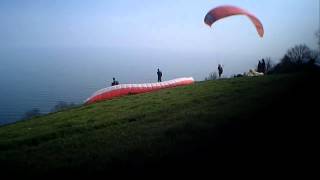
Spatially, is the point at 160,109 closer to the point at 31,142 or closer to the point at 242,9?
the point at 31,142

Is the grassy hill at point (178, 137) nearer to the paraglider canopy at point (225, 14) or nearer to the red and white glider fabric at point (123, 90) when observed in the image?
the paraglider canopy at point (225, 14)

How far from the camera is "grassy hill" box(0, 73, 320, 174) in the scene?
10703 millimetres

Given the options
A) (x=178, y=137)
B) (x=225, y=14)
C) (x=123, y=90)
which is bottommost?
(x=178, y=137)

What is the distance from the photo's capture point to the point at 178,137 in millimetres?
12969

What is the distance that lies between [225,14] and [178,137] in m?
14.4

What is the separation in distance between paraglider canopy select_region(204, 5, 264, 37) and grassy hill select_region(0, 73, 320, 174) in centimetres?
624

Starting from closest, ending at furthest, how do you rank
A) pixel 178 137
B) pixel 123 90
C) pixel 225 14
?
pixel 178 137, pixel 225 14, pixel 123 90

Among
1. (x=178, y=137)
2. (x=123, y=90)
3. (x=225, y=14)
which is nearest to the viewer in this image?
(x=178, y=137)

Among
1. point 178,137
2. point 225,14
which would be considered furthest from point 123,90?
point 178,137

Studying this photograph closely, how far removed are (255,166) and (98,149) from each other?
5.56 metres

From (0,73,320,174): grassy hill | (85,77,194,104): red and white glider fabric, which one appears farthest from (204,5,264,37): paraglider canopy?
(85,77,194,104): red and white glider fabric

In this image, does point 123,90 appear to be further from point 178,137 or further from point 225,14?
point 178,137

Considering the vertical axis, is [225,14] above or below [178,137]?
above

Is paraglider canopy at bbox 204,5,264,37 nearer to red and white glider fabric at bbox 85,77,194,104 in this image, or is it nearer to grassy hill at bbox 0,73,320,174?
grassy hill at bbox 0,73,320,174
